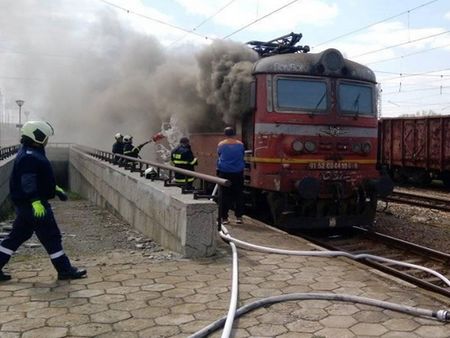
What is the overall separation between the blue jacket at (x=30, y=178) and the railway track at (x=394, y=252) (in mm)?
4029

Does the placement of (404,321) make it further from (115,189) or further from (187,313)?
(115,189)

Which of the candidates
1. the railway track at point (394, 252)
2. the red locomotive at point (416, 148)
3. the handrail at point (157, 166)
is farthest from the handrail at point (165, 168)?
the red locomotive at point (416, 148)

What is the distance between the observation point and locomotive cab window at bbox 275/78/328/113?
8.34 metres

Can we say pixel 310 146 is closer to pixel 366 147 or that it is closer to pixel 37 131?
pixel 366 147

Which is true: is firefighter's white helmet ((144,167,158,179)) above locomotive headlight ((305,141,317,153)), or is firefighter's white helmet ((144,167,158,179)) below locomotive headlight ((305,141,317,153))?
below

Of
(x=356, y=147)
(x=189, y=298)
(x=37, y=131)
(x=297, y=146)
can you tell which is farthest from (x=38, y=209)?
(x=356, y=147)

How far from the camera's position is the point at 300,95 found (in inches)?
333

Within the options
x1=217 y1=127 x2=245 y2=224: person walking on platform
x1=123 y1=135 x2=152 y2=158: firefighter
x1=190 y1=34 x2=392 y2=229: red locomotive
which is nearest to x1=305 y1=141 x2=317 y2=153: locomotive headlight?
x1=190 y1=34 x2=392 y2=229: red locomotive

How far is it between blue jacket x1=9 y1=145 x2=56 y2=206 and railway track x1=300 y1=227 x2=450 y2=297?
4029mm

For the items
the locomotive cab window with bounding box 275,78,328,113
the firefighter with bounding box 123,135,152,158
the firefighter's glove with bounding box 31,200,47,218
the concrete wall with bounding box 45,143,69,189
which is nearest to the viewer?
the firefighter's glove with bounding box 31,200,47,218

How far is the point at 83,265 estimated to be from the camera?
5.53 meters

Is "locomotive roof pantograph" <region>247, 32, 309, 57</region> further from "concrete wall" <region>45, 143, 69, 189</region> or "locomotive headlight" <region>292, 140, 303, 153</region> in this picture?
Answer: "concrete wall" <region>45, 143, 69, 189</region>

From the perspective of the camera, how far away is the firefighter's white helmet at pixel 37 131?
4859 mm

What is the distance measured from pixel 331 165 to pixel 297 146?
2.43ft
